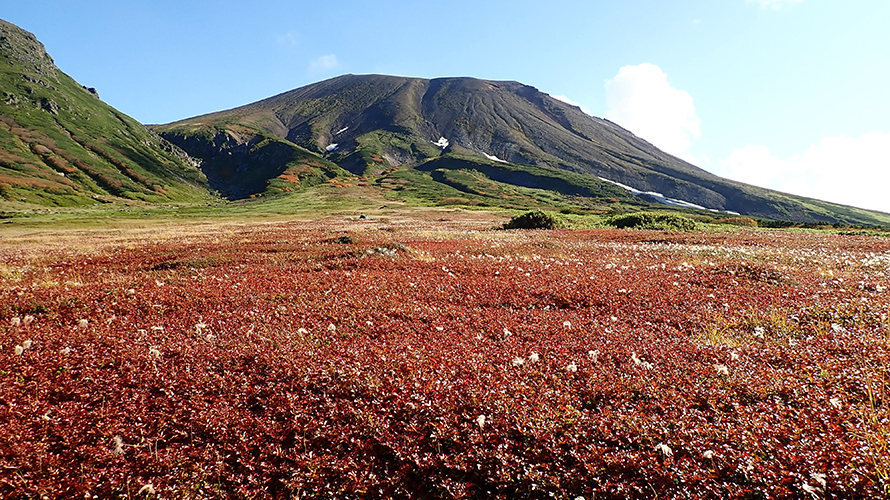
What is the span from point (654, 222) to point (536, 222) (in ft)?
44.8

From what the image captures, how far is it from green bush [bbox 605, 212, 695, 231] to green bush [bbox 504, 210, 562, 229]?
8.83 metres

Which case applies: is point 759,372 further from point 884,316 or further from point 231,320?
point 231,320

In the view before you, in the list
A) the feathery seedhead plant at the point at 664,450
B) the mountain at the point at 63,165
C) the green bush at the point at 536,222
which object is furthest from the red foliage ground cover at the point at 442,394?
the mountain at the point at 63,165

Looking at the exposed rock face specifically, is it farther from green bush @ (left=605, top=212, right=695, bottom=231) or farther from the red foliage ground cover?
green bush @ (left=605, top=212, right=695, bottom=231)

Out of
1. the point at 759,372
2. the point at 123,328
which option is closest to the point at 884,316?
the point at 759,372

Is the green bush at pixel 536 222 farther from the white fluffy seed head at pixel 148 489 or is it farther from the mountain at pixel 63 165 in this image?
the mountain at pixel 63 165

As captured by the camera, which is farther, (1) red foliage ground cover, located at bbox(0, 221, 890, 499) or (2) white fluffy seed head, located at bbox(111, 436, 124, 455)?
(2) white fluffy seed head, located at bbox(111, 436, 124, 455)

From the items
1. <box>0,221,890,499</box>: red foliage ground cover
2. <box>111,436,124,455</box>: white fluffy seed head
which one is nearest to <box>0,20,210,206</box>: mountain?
<box>0,221,890,499</box>: red foliage ground cover

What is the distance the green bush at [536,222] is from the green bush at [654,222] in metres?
8.83

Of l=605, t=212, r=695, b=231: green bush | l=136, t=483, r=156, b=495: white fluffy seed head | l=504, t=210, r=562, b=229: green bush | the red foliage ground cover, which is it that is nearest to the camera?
l=136, t=483, r=156, b=495: white fluffy seed head

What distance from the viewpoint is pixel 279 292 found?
1030 cm

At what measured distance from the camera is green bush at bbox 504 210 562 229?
133 ft

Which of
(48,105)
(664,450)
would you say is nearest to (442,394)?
(664,450)

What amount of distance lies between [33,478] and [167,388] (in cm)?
166
